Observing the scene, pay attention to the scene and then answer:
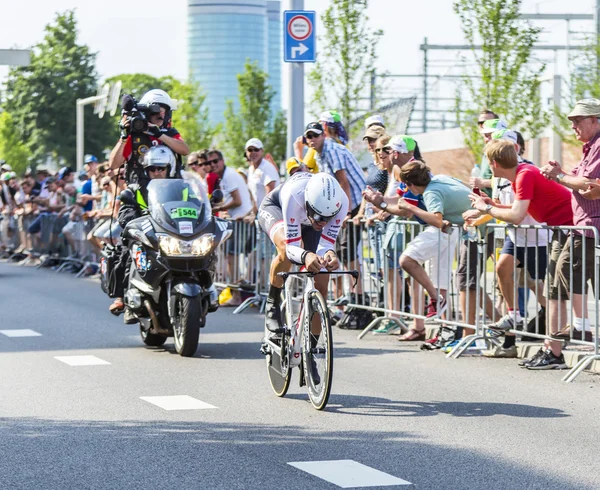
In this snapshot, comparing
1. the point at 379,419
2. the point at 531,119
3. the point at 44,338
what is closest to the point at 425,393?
the point at 379,419

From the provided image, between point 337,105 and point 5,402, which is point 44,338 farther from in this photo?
point 337,105

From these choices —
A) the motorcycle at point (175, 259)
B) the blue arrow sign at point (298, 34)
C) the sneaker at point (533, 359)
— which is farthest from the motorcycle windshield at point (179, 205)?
the blue arrow sign at point (298, 34)

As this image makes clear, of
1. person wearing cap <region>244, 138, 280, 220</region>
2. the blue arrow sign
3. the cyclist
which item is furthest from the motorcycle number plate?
the blue arrow sign

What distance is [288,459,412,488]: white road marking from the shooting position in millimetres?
5977

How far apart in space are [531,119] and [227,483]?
67.9 ft

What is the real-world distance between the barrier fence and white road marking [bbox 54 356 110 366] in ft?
9.77

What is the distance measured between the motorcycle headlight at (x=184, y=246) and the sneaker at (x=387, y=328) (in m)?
2.65

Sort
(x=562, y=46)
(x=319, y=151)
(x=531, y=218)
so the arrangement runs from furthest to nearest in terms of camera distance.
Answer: (x=562, y=46), (x=319, y=151), (x=531, y=218)

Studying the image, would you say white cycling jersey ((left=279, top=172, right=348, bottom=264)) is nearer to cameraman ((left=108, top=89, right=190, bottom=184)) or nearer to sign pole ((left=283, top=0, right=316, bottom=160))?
cameraman ((left=108, top=89, right=190, bottom=184))

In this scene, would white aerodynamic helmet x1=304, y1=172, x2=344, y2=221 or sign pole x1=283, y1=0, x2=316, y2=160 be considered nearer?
white aerodynamic helmet x1=304, y1=172, x2=344, y2=221

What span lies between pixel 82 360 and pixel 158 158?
2.06 m

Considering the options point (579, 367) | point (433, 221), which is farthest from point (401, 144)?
point (579, 367)

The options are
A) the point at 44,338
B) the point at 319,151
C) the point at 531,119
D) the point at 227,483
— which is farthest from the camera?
the point at 531,119

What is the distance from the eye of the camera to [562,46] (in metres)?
47.1
